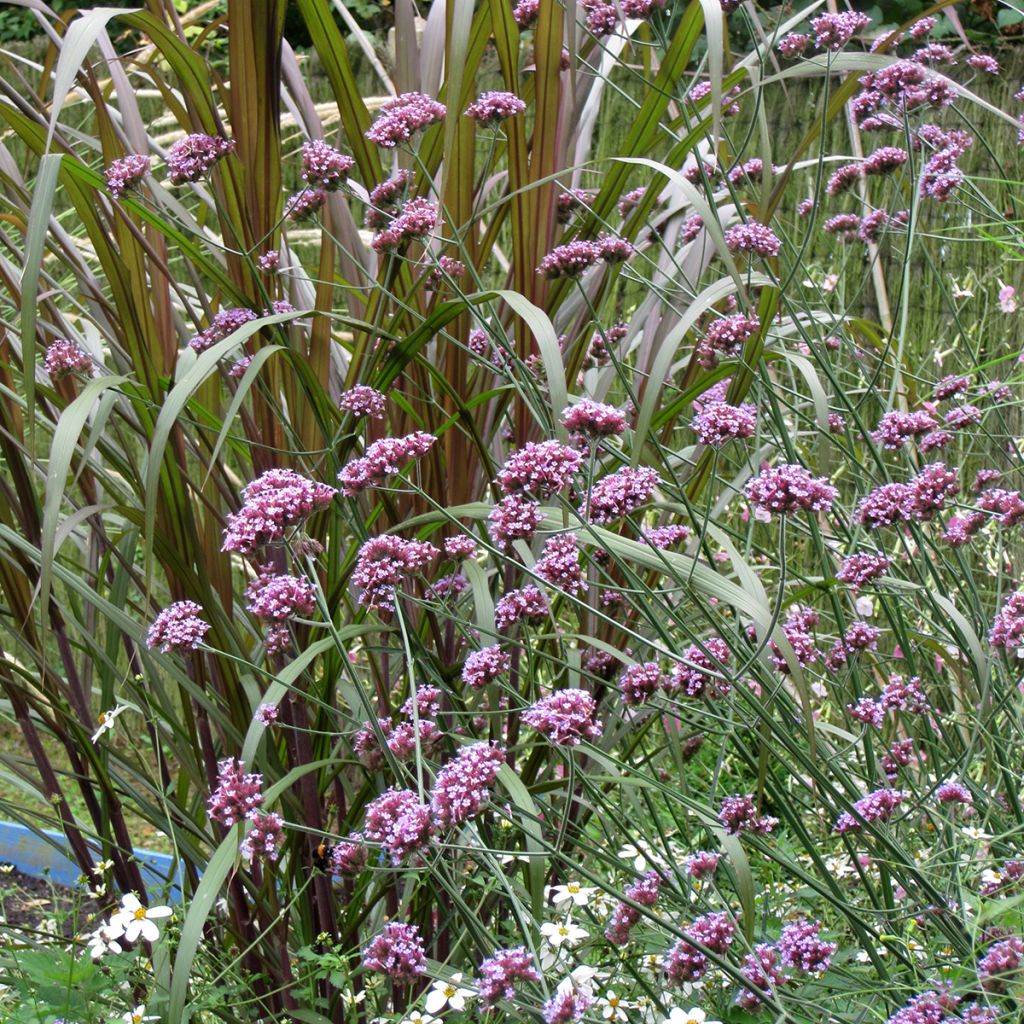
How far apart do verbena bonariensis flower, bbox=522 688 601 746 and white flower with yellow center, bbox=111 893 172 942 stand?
23.7 inches

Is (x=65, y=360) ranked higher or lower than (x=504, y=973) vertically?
higher

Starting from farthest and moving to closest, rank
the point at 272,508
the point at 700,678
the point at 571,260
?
1. the point at 571,260
2. the point at 700,678
3. the point at 272,508

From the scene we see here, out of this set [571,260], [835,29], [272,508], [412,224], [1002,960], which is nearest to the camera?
[1002,960]

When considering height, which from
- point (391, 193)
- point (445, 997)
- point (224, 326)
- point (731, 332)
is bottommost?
point (445, 997)

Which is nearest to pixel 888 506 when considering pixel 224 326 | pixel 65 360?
pixel 224 326

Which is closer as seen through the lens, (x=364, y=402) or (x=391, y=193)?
(x=364, y=402)

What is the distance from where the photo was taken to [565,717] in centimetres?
120

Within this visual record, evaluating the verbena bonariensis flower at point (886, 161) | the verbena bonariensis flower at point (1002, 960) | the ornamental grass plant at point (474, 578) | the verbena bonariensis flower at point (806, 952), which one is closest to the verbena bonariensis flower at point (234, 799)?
the ornamental grass plant at point (474, 578)

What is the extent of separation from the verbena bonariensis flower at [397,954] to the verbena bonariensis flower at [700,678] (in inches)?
15.5

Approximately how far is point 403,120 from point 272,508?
0.58 m

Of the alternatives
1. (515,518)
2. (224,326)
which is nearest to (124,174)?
(224,326)

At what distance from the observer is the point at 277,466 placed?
6.03 ft

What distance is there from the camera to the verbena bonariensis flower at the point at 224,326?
1.65m

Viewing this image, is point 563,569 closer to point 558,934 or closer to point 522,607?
point 522,607
